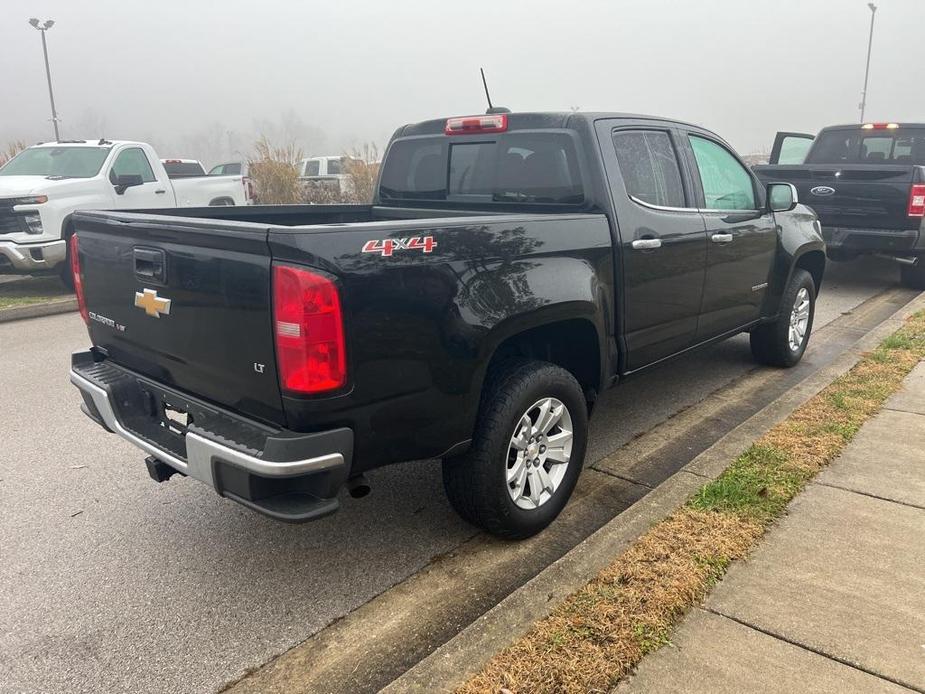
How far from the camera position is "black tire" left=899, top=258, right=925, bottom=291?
936 centimetres

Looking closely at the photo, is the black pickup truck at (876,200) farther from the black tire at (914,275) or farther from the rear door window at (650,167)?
the rear door window at (650,167)

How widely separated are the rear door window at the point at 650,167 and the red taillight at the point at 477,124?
61cm

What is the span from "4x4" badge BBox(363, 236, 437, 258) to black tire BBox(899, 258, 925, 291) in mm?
8777

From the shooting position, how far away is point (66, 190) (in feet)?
31.5

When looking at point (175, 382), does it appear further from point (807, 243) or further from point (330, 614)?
point (807, 243)

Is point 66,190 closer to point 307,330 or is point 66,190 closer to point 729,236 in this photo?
point 729,236

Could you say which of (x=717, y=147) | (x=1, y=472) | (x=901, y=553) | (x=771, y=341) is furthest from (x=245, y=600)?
(x=771, y=341)

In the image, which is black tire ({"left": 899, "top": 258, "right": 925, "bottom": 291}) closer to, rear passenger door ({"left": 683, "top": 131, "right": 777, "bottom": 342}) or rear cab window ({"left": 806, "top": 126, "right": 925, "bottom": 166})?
rear cab window ({"left": 806, "top": 126, "right": 925, "bottom": 166})

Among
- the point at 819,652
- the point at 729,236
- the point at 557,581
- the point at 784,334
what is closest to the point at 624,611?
the point at 557,581

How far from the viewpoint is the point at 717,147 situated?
194 inches

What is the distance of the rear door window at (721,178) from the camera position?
4.63 meters

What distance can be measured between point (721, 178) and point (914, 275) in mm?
6202

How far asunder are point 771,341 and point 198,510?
435cm

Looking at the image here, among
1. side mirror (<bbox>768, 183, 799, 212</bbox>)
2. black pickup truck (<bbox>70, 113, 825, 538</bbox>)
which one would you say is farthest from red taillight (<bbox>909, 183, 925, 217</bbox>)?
black pickup truck (<bbox>70, 113, 825, 538</bbox>)
